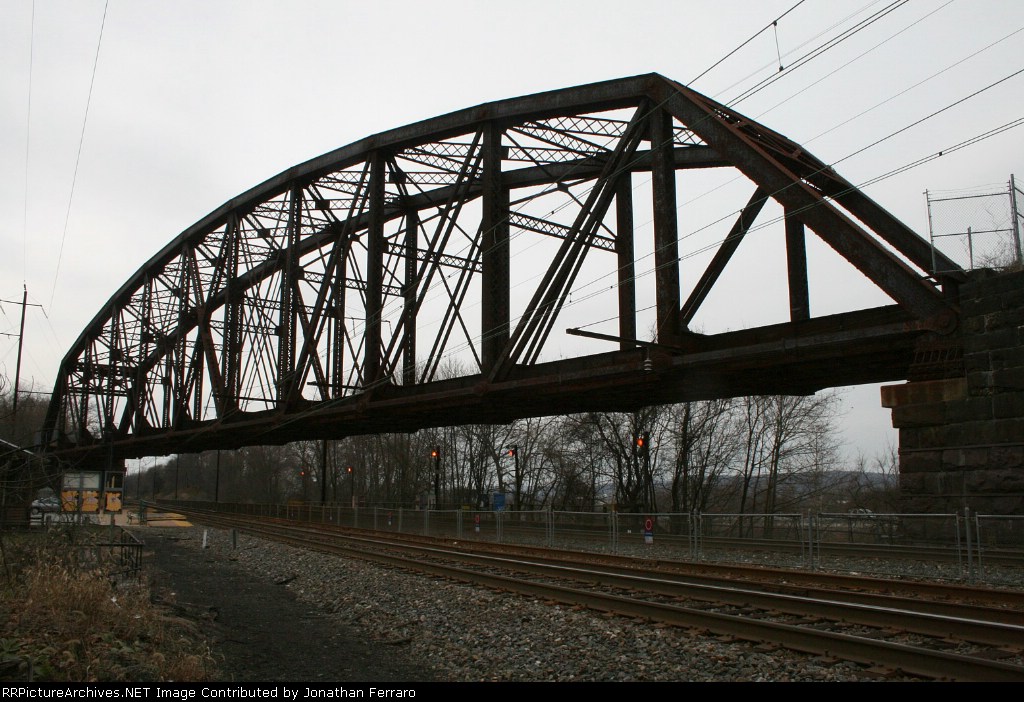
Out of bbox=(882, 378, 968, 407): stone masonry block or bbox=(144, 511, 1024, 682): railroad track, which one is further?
bbox=(882, 378, 968, 407): stone masonry block

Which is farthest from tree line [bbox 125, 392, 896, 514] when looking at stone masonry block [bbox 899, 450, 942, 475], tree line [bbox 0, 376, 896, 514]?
stone masonry block [bbox 899, 450, 942, 475]

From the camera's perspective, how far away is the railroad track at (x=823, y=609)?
820 centimetres

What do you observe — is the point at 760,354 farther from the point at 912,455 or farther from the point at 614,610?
the point at 614,610

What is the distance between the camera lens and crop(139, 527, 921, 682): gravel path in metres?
8.54

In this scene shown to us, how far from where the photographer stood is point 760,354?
1714 centimetres

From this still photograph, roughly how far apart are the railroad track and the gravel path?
360mm

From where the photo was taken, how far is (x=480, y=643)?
10.6m

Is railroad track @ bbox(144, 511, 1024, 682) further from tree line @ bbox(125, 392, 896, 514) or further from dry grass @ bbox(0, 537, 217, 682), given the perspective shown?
tree line @ bbox(125, 392, 896, 514)

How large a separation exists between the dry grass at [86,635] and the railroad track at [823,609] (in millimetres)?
6075

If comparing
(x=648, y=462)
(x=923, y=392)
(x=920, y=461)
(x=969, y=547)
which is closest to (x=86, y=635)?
(x=969, y=547)

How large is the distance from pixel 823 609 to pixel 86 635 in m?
9.38

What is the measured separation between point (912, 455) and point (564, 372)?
8.88 m

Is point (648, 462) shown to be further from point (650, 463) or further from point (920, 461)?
point (920, 461)

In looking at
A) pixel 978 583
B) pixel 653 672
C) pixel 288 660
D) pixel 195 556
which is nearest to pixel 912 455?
pixel 978 583
